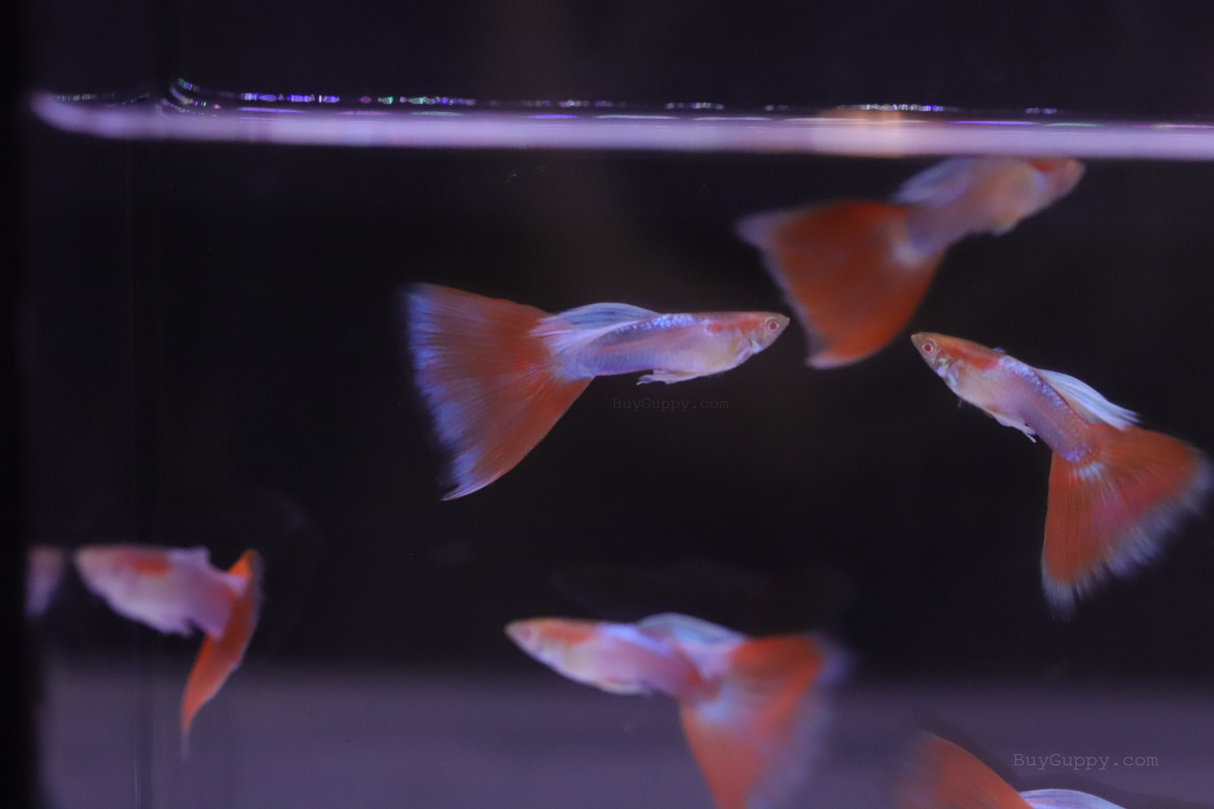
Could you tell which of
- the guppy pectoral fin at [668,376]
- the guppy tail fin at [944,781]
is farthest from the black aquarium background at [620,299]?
the guppy tail fin at [944,781]

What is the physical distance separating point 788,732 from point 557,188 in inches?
31.6

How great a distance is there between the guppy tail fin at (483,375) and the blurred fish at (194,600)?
1.12 feet

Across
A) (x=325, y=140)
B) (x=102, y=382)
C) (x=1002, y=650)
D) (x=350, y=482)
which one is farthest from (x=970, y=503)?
(x=102, y=382)

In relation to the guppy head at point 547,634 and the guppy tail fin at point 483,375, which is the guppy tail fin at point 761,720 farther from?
the guppy tail fin at point 483,375

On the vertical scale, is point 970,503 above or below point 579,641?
above

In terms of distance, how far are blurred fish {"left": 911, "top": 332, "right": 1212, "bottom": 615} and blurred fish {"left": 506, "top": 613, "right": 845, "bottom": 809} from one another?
35 cm

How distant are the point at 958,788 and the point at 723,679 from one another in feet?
1.26

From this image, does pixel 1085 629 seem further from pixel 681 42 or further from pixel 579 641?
pixel 681 42

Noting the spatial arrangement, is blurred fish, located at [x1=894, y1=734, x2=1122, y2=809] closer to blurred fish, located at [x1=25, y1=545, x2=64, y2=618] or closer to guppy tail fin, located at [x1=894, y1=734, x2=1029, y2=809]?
guppy tail fin, located at [x1=894, y1=734, x2=1029, y2=809]

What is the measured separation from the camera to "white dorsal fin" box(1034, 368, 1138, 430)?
1005 mm

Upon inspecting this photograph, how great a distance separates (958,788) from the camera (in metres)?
1.07

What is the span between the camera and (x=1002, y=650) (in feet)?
3.47

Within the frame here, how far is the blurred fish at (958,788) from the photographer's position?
106 centimetres

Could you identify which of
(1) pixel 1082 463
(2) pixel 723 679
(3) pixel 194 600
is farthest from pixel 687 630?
(3) pixel 194 600
